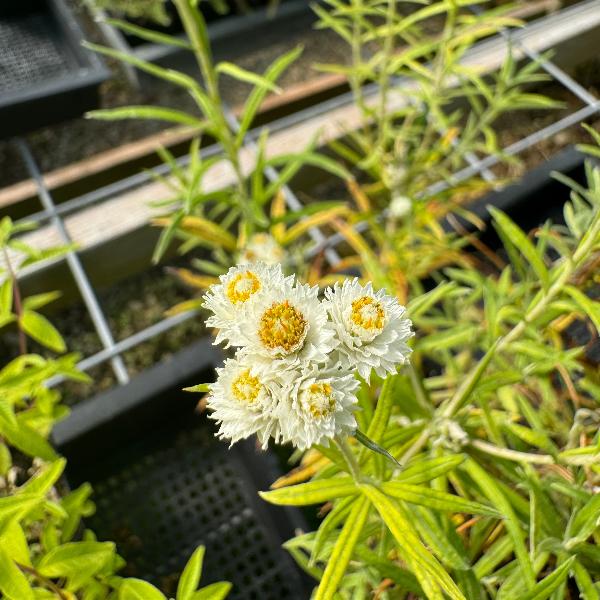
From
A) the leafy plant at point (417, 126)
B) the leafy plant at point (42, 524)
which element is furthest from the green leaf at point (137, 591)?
the leafy plant at point (417, 126)

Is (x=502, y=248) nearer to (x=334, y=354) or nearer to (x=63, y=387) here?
(x=334, y=354)

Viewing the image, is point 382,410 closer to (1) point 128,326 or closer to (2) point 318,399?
(2) point 318,399

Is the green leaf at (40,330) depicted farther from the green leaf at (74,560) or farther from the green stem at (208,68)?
the green stem at (208,68)

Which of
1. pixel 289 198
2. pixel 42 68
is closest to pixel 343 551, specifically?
pixel 289 198

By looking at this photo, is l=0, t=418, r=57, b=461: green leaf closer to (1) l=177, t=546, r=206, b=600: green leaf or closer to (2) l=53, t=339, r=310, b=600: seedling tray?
→ (1) l=177, t=546, r=206, b=600: green leaf

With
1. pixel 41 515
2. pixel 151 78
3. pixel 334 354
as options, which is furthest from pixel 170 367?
pixel 151 78

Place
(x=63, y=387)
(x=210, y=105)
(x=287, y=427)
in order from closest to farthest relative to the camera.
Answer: (x=287, y=427), (x=210, y=105), (x=63, y=387)

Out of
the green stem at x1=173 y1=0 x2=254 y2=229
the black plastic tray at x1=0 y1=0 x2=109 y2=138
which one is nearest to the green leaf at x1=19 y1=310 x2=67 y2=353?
the green stem at x1=173 y1=0 x2=254 y2=229
